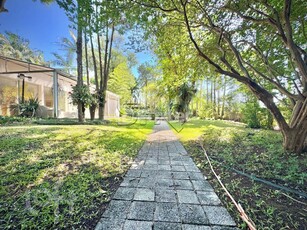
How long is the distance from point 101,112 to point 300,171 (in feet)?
33.6

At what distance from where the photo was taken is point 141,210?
181 cm

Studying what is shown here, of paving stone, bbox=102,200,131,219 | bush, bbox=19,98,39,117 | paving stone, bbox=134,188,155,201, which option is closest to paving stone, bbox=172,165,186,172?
paving stone, bbox=134,188,155,201

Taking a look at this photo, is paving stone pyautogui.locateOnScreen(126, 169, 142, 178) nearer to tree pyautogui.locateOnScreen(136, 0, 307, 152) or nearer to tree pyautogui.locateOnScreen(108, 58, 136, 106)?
tree pyautogui.locateOnScreen(136, 0, 307, 152)

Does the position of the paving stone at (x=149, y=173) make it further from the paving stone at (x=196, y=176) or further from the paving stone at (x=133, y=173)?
the paving stone at (x=196, y=176)

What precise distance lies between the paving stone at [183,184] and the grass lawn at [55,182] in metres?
0.89

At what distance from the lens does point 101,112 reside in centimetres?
1105

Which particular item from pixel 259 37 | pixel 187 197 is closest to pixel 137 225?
pixel 187 197

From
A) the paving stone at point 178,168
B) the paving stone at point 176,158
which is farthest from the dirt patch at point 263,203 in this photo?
the paving stone at point 176,158

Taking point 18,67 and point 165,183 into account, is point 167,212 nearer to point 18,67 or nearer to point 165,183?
point 165,183

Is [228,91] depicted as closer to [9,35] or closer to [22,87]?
[22,87]

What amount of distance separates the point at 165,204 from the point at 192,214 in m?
0.33

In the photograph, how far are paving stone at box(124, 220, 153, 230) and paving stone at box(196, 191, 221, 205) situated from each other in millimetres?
759

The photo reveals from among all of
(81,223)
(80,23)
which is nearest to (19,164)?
(81,223)

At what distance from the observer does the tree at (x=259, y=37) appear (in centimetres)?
359
